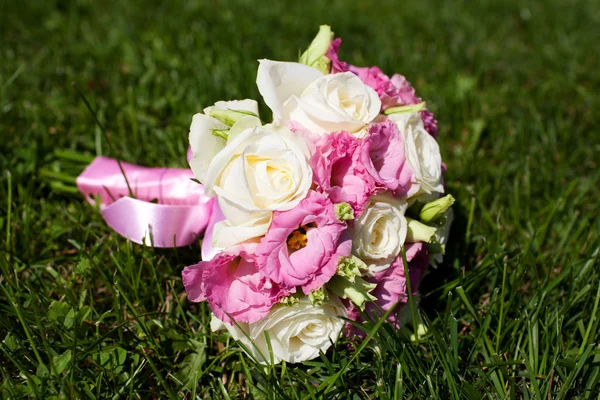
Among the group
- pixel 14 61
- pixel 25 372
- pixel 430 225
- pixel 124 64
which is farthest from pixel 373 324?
pixel 14 61

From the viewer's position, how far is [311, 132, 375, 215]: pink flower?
129 centimetres

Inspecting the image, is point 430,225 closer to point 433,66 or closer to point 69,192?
point 69,192

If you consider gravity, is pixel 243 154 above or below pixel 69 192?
above

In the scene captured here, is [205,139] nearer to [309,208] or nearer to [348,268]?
[309,208]

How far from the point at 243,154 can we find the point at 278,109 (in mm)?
195

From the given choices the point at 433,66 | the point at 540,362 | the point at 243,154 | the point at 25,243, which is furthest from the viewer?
the point at 433,66

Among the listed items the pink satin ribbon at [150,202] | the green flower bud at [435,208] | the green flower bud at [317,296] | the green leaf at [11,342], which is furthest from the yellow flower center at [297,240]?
the green leaf at [11,342]

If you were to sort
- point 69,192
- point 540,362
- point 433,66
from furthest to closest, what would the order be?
point 433,66, point 69,192, point 540,362

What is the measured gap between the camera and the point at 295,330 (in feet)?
4.51

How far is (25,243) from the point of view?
1796mm

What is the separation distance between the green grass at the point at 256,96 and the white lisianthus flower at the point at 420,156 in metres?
0.31

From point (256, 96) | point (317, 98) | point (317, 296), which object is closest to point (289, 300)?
point (317, 296)

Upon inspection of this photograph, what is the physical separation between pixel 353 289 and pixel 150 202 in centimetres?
79

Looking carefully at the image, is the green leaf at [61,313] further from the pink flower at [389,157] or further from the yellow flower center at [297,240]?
the pink flower at [389,157]
